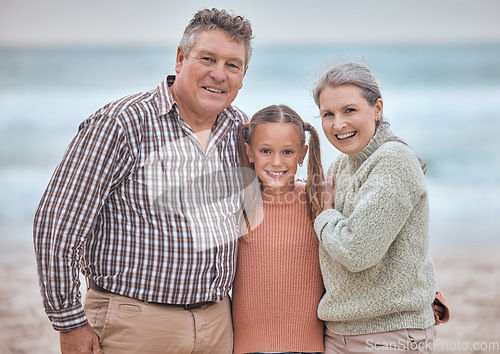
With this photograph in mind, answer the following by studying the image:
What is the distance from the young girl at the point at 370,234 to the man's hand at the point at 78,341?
31.2 inches

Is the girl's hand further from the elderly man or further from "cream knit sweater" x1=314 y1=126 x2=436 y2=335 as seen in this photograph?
the elderly man

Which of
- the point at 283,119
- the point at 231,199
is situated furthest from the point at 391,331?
the point at 283,119

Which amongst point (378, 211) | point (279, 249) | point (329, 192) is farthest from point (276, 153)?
point (378, 211)

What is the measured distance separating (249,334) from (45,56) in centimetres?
1215

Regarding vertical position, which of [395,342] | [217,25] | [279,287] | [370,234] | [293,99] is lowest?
[395,342]

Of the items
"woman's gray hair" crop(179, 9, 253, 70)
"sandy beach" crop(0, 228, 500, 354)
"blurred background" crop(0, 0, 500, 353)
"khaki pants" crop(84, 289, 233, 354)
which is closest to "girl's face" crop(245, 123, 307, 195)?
"woman's gray hair" crop(179, 9, 253, 70)

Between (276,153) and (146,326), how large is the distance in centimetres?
79

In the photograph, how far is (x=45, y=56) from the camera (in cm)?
1253

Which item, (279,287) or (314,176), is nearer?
(279,287)

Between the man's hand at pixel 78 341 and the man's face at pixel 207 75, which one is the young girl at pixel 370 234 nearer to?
the man's face at pixel 207 75

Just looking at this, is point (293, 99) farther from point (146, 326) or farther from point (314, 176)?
point (146, 326)

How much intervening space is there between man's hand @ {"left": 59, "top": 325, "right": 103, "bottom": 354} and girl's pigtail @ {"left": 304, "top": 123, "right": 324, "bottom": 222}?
2.89ft

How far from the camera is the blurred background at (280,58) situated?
35.9ft

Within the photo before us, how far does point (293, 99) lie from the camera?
11.5 metres
